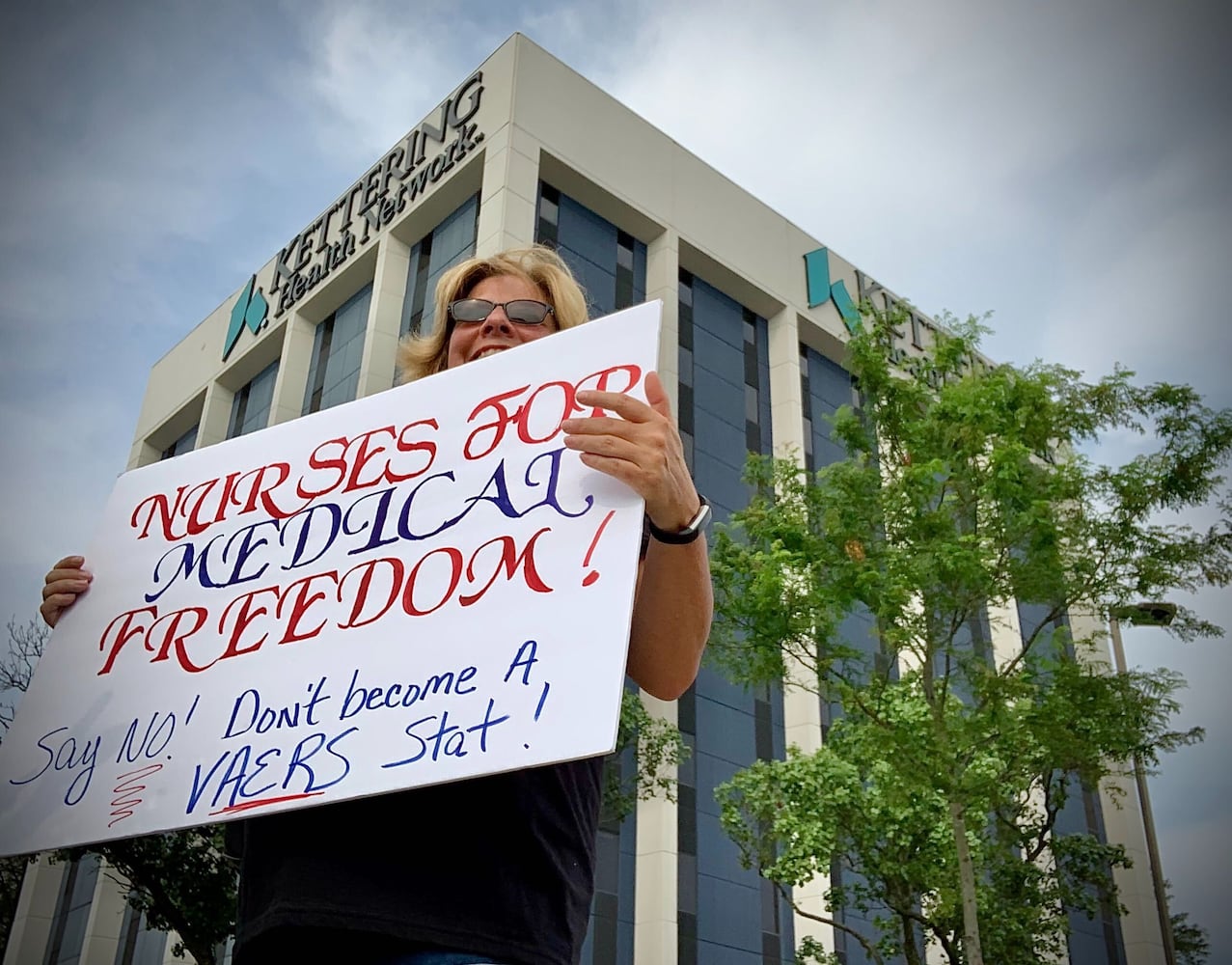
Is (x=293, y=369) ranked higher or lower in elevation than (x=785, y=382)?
lower

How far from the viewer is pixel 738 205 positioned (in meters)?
29.1

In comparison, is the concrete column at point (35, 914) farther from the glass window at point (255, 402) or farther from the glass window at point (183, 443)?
the glass window at point (255, 402)

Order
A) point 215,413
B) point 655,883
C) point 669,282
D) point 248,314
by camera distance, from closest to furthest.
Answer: point 655,883 < point 669,282 < point 248,314 < point 215,413

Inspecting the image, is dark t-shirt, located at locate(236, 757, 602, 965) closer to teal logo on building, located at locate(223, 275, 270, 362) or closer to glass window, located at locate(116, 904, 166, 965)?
glass window, located at locate(116, 904, 166, 965)

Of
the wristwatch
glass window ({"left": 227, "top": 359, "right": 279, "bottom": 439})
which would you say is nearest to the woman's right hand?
the wristwatch

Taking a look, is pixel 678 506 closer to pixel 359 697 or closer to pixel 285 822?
pixel 359 697

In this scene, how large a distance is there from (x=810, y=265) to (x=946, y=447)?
706 inches

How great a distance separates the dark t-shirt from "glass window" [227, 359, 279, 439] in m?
28.3

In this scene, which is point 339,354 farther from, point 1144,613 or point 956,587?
point 1144,613

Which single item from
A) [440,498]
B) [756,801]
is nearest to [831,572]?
[756,801]

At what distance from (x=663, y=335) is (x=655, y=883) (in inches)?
420

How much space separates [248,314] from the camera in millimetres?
31500

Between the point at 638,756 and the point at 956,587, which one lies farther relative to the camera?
the point at 638,756

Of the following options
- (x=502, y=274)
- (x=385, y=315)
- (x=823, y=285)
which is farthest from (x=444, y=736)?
(x=823, y=285)
